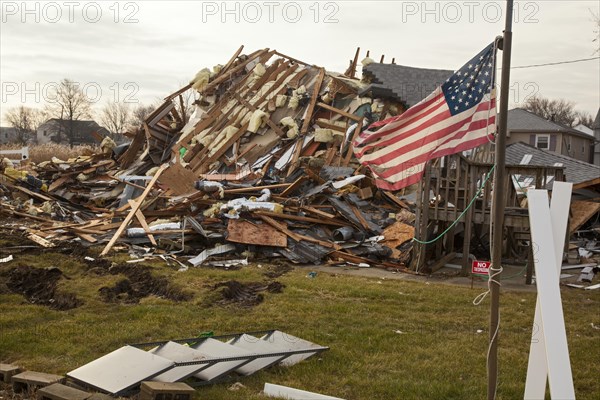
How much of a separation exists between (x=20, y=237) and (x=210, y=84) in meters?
11.6

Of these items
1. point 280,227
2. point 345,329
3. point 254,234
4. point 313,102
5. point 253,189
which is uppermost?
point 313,102

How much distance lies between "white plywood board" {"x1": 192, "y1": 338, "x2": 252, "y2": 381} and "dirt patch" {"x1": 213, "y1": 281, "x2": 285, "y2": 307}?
2927 millimetres

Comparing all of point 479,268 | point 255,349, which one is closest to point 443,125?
point 479,268

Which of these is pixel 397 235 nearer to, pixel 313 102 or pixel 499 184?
pixel 313 102

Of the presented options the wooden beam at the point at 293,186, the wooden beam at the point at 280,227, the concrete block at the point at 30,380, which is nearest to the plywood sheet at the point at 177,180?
the wooden beam at the point at 293,186

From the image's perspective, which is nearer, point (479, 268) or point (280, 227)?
point (479, 268)

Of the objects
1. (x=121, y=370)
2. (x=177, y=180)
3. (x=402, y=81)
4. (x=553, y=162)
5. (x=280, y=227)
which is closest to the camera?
(x=121, y=370)

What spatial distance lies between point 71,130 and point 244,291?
243 ft

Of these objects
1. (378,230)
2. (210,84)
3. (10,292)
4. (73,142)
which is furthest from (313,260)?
(73,142)

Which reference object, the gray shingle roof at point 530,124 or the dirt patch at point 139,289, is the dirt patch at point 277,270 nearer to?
the dirt patch at point 139,289

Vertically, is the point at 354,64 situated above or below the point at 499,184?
above

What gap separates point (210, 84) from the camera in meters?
24.7

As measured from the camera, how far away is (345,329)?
8031mm

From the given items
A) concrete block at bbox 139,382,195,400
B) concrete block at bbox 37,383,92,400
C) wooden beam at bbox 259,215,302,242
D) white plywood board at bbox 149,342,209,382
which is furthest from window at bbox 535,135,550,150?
concrete block at bbox 37,383,92,400
